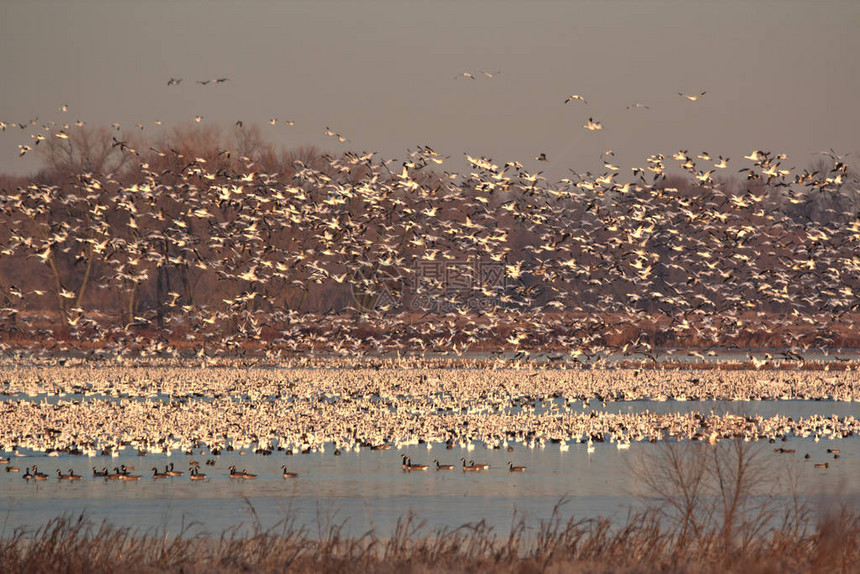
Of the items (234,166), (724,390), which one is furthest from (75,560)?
(234,166)

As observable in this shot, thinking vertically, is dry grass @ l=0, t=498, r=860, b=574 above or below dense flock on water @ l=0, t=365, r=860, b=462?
below

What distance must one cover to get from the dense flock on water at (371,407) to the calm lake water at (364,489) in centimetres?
114

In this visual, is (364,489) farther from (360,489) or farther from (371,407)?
(371,407)

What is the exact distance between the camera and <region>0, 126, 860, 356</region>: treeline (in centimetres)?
4475

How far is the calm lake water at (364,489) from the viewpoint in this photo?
62.5ft

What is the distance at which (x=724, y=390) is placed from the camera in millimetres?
39531

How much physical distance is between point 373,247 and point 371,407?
43299mm

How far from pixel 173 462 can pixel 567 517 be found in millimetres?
9354

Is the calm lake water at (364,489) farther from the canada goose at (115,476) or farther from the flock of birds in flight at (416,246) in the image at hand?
the flock of birds in flight at (416,246)

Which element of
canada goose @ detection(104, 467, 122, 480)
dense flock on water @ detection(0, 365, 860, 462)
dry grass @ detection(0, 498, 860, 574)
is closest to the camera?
dry grass @ detection(0, 498, 860, 574)

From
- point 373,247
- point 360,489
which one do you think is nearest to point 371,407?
point 360,489

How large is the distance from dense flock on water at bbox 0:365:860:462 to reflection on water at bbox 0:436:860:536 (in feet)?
4.22

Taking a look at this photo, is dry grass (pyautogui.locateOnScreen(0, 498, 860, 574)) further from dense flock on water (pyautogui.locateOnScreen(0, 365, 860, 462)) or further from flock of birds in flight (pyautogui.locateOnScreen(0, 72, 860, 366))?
flock of birds in flight (pyautogui.locateOnScreen(0, 72, 860, 366))

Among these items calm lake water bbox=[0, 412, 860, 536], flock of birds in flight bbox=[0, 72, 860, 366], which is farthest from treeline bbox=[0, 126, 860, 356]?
calm lake water bbox=[0, 412, 860, 536]
